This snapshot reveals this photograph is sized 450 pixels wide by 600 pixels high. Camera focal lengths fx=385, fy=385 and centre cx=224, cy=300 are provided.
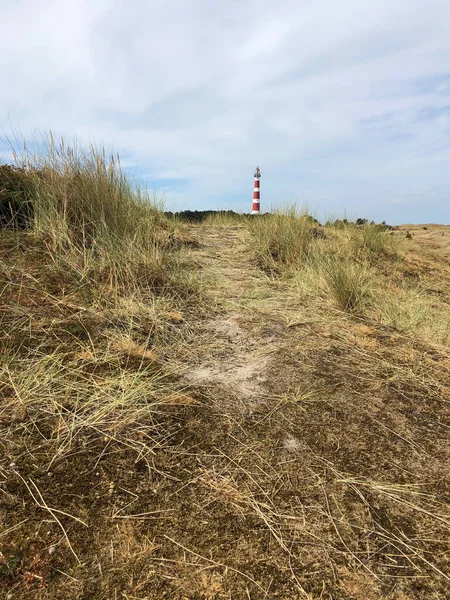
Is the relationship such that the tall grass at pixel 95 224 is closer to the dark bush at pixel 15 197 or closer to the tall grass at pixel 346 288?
the dark bush at pixel 15 197

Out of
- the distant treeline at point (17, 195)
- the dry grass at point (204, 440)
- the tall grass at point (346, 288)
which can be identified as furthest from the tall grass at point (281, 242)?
the distant treeline at point (17, 195)

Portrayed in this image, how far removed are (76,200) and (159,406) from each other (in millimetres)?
2863

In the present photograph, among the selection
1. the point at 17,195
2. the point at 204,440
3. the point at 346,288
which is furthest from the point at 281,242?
the point at 204,440

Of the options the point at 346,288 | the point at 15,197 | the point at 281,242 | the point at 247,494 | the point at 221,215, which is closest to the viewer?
the point at 247,494

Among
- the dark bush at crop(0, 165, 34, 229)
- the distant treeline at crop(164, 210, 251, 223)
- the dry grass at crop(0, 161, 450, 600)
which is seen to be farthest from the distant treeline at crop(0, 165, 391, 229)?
the distant treeline at crop(164, 210, 251, 223)

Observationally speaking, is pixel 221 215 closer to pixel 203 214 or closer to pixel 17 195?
pixel 203 214

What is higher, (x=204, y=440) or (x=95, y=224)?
(x=95, y=224)

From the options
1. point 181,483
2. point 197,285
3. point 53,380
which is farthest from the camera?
point 197,285

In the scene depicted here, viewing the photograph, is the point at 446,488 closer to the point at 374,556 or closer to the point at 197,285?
the point at 374,556

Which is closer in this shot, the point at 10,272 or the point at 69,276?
the point at 10,272

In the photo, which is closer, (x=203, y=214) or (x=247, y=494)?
(x=247, y=494)

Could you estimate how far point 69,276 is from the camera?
10.5 feet

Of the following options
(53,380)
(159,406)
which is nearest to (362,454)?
(159,406)

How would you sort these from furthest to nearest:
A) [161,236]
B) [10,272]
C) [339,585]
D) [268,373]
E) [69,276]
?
[161,236], [69,276], [10,272], [268,373], [339,585]
